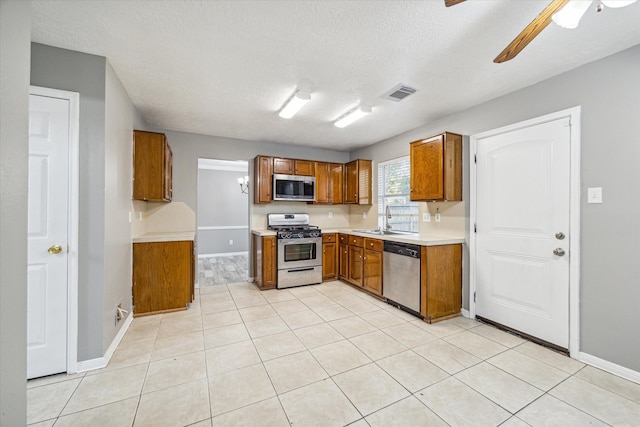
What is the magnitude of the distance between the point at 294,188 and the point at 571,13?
3889mm

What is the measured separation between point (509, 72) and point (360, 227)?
3408 millimetres

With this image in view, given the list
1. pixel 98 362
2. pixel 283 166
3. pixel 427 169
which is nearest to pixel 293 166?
pixel 283 166

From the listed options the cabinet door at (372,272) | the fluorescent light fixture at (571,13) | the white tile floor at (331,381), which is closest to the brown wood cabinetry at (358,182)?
the cabinet door at (372,272)

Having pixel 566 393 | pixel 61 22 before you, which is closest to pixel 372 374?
pixel 566 393

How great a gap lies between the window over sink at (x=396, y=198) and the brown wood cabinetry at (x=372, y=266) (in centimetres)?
62

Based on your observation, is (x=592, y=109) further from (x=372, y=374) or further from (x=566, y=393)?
(x=372, y=374)

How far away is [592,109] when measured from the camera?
2209 millimetres

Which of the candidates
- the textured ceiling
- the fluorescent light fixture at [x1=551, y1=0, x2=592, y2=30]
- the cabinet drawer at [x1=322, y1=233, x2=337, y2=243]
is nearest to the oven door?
the cabinet drawer at [x1=322, y1=233, x2=337, y2=243]

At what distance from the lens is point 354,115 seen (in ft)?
10.7

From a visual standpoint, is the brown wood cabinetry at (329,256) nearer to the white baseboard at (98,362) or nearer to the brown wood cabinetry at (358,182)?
the brown wood cabinetry at (358,182)

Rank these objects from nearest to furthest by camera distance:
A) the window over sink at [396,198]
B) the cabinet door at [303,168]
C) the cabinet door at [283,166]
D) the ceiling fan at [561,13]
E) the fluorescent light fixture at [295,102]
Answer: the ceiling fan at [561,13] < the fluorescent light fixture at [295,102] < the window over sink at [396,198] < the cabinet door at [283,166] < the cabinet door at [303,168]

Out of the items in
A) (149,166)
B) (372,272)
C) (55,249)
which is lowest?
(372,272)

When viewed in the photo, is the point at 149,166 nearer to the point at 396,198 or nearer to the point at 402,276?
the point at 402,276

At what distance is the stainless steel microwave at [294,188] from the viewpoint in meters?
4.57
